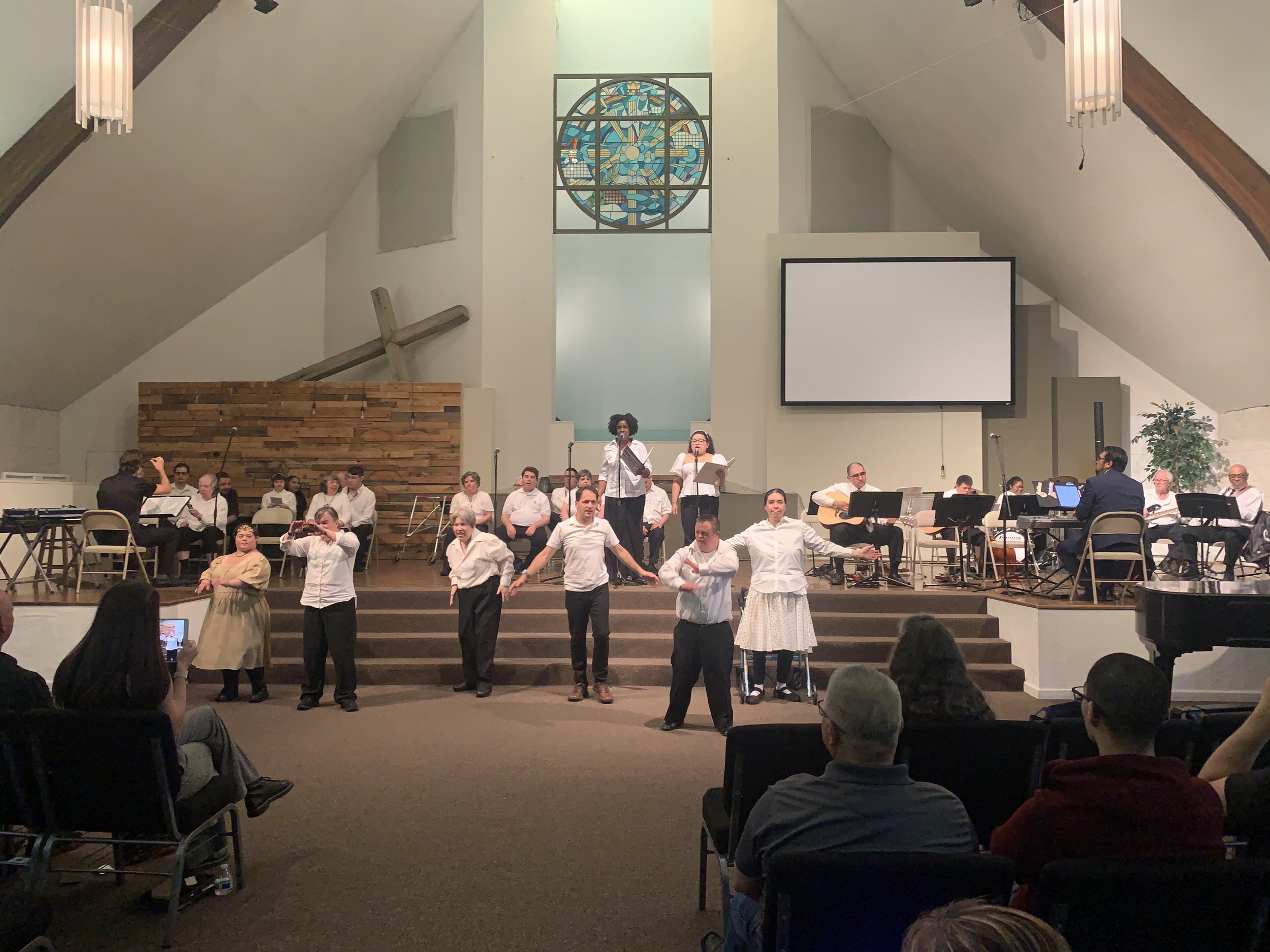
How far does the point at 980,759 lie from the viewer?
3.00 metres

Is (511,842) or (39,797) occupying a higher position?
(39,797)

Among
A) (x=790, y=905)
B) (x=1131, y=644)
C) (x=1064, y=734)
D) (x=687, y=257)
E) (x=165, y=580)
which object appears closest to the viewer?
(x=790, y=905)

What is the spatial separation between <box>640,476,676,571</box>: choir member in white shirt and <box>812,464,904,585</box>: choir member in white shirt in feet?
5.09

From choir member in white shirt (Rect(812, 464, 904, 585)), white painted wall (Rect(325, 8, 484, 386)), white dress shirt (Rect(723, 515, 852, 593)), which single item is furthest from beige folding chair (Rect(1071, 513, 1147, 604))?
white painted wall (Rect(325, 8, 484, 386))

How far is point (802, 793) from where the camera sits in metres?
2.25

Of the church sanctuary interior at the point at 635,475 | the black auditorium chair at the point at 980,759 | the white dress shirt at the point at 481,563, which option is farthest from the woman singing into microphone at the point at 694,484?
the black auditorium chair at the point at 980,759

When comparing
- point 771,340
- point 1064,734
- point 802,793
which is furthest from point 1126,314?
point 802,793

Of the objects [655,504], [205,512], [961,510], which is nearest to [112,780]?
[961,510]

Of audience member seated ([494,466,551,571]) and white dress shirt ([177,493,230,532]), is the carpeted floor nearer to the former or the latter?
audience member seated ([494,466,551,571])

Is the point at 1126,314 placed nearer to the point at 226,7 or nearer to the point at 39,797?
the point at 226,7

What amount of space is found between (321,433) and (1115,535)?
913cm

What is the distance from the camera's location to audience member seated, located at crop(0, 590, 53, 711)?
329 cm

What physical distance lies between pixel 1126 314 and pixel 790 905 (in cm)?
1171

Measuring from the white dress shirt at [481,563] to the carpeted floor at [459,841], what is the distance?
3.30ft
